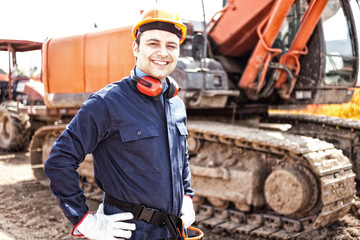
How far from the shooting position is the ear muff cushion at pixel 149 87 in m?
2.06

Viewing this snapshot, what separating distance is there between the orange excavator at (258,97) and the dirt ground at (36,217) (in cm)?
17

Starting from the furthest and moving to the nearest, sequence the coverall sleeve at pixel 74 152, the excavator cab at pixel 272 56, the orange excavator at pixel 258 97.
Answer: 1. the excavator cab at pixel 272 56
2. the orange excavator at pixel 258 97
3. the coverall sleeve at pixel 74 152

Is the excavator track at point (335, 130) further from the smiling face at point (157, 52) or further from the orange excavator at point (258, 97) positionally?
the smiling face at point (157, 52)

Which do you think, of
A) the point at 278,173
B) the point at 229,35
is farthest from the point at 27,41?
the point at 278,173

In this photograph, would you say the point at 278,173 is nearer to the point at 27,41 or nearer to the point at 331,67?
the point at 331,67

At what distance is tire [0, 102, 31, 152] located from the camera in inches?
401

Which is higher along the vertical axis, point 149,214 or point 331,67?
point 331,67

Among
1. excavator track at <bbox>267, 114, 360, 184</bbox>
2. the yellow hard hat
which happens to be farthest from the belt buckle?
excavator track at <bbox>267, 114, 360, 184</bbox>

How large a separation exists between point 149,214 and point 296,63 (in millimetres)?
4150

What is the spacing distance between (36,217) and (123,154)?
3982 millimetres

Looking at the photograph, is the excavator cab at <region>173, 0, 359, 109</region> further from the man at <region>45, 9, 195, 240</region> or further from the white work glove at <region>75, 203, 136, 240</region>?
the white work glove at <region>75, 203, 136, 240</region>

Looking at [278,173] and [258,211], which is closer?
[278,173]

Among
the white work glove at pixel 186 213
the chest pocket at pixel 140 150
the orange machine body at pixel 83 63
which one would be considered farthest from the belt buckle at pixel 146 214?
the orange machine body at pixel 83 63

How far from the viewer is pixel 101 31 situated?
6113mm
